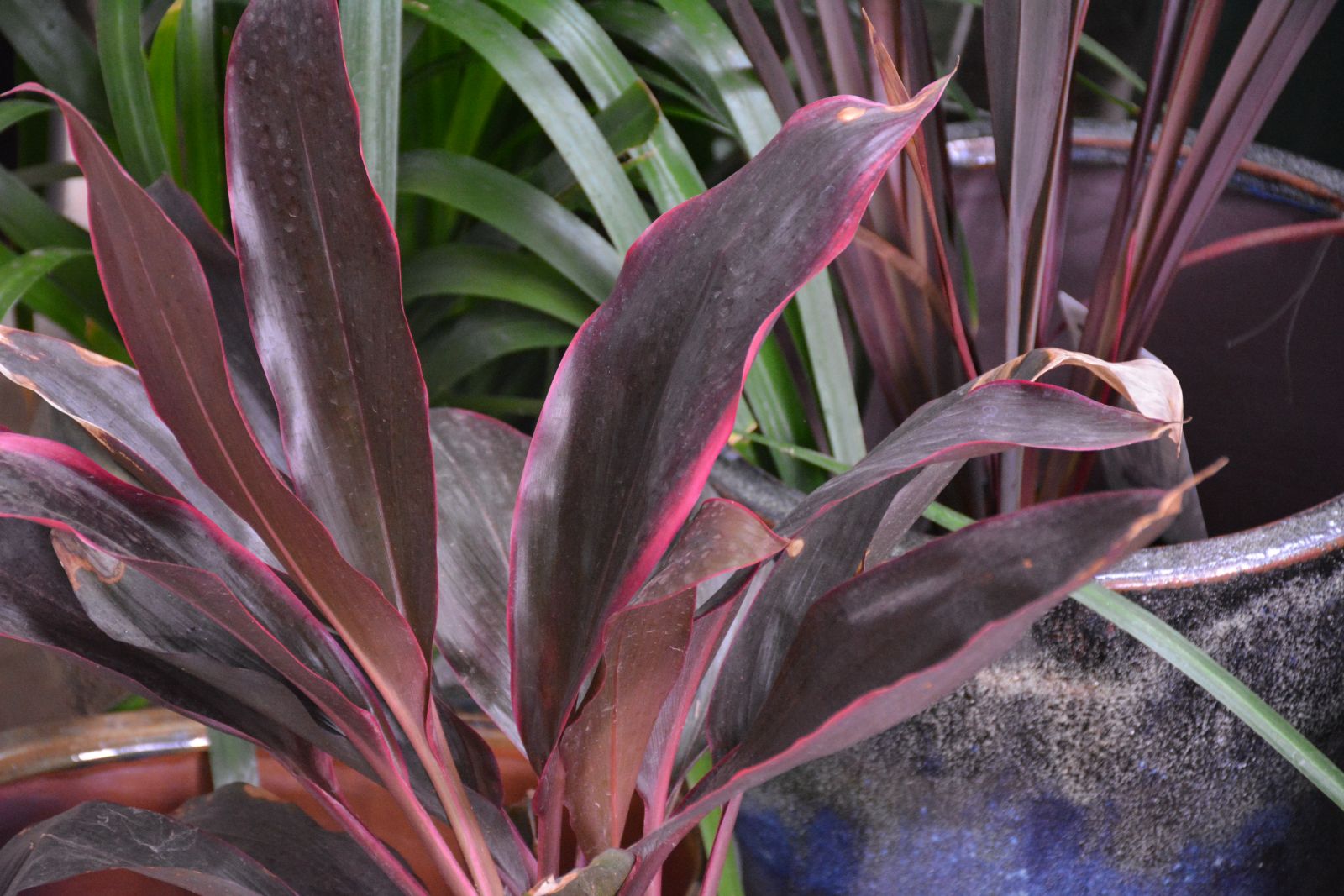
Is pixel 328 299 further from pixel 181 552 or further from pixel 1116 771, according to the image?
pixel 1116 771

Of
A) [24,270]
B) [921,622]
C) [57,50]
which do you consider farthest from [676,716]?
[57,50]

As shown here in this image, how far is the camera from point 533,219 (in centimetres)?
70

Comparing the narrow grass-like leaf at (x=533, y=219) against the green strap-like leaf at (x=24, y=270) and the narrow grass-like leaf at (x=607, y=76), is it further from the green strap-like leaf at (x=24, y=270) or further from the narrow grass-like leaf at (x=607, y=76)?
the green strap-like leaf at (x=24, y=270)

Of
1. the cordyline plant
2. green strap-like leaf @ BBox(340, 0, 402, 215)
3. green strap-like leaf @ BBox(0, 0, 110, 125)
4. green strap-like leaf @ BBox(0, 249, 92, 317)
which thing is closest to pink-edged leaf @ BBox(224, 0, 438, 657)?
the cordyline plant

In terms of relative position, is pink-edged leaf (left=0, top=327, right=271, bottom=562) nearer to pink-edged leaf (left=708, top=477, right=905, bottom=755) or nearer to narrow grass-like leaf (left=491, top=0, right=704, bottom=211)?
pink-edged leaf (left=708, top=477, right=905, bottom=755)

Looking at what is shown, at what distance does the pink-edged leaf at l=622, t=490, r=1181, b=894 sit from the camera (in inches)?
10.2

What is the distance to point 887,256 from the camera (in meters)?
0.62

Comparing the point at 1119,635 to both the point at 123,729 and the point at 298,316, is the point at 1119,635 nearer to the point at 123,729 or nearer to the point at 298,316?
the point at 298,316

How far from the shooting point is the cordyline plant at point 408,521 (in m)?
0.34

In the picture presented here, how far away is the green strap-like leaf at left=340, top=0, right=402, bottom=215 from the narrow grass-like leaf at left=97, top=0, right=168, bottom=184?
0.20 metres

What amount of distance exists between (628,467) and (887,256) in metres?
0.27

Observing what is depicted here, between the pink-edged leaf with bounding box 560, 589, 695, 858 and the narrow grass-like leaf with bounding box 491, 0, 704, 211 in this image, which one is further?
the narrow grass-like leaf with bounding box 491, 0, 704, 211

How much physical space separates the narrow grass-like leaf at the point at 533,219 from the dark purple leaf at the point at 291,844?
1.17 ft

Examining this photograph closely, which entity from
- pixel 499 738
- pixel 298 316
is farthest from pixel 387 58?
pixel 499 738
